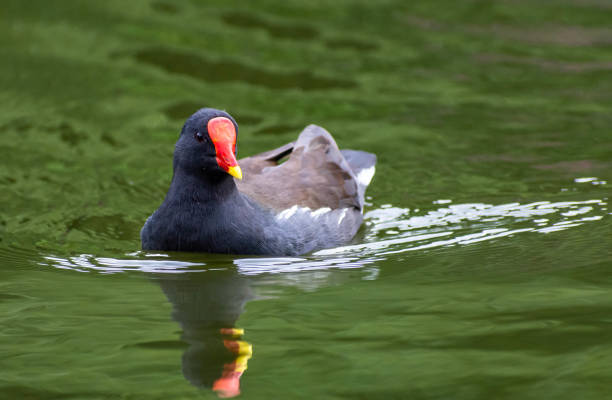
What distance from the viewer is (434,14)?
1205 centimetres

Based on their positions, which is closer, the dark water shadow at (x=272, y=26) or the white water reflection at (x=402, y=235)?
the white water reflection at (x=402, y=235)

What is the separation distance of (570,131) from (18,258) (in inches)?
198

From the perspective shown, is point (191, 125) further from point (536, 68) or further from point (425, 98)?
point (536, 68)

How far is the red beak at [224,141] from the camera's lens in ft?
17.5

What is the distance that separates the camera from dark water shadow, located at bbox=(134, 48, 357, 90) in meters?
9.94

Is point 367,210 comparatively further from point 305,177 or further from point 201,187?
point 201,187

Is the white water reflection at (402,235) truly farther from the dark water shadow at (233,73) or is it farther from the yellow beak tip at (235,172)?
the dark water shadow at (233,73)

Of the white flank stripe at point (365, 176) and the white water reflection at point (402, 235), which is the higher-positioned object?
the white flank stripe at point (365, 176)

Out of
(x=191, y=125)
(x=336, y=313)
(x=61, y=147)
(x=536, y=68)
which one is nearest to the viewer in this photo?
(x=336, y=313)

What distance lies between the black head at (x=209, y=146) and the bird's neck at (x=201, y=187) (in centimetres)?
2

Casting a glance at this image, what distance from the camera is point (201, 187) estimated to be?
5574 mm

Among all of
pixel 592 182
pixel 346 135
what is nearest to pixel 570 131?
pixel 592 182

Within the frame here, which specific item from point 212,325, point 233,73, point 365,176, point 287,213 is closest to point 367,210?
point 365,176

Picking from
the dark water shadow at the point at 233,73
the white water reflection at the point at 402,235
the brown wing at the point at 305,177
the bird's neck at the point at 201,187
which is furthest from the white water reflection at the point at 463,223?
the dark water shadow at the point at 233,73
